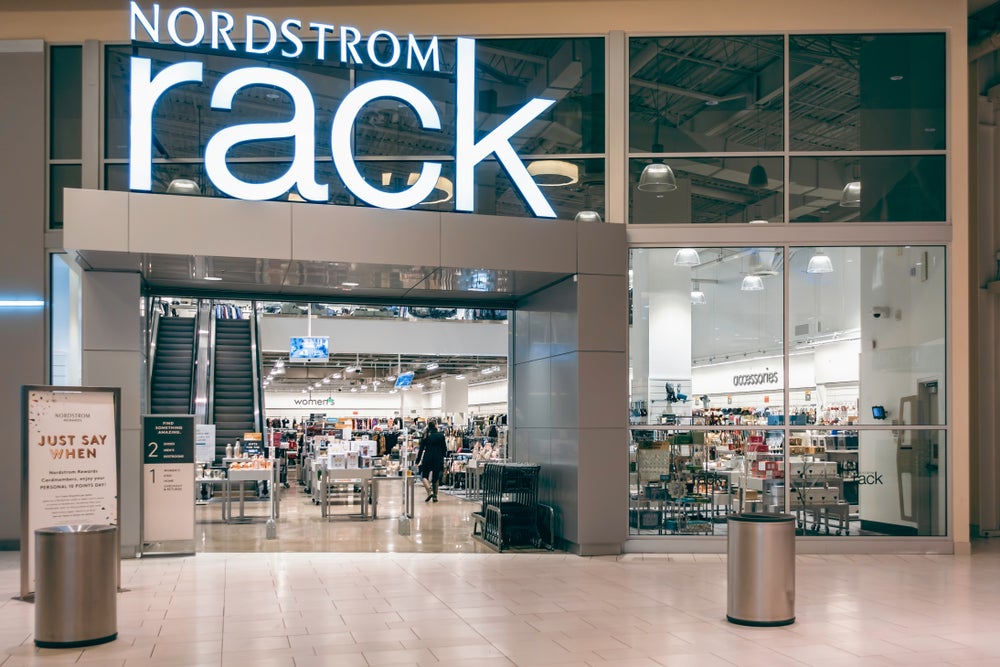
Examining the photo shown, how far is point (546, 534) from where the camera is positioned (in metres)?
11.3

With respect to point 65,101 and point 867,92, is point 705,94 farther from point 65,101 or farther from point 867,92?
point 65,101

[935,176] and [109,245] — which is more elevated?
[935,176]

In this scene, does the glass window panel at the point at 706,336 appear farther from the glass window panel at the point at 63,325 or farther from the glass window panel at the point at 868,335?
the glass window panel at the point at 63,325

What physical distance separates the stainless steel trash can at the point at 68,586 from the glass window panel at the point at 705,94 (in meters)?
7.58

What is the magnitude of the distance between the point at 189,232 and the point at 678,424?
5.76 metres

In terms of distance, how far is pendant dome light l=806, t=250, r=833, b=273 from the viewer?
444 inches

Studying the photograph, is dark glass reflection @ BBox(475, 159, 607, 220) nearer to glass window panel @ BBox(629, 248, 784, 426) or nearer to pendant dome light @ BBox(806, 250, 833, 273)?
glass window panel @ BBox(629, 248, 784, 426)

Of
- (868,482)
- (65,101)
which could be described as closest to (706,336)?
(868,482)

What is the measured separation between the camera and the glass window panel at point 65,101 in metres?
11.7

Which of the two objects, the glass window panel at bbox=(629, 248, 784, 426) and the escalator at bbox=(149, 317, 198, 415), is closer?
the glass window panel at bbox=(629, 248, 784, 426)

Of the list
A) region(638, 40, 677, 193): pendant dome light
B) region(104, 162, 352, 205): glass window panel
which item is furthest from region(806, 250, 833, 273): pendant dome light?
region(104, 162, 352, 205): glass window panel

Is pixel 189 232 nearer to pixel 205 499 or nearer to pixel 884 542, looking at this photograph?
pixel 884 542

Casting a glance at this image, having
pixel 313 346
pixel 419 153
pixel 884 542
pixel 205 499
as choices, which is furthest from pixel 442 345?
pixel 884 542

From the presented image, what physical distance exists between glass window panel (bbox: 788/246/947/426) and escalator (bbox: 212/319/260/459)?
13009 millimetres
